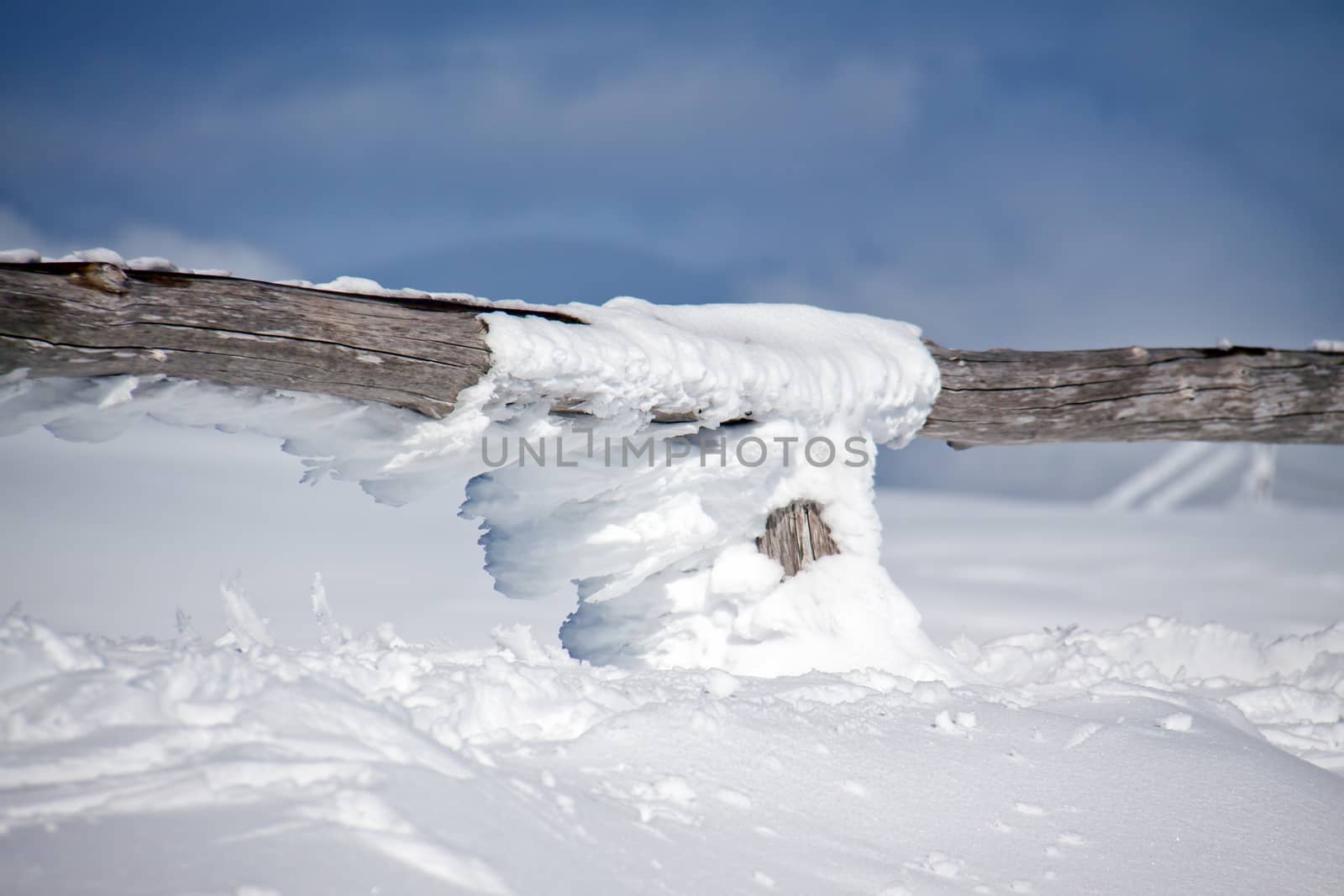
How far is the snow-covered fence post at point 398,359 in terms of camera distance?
2.54m

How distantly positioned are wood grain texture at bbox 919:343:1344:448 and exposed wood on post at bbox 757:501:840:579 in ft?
2.71

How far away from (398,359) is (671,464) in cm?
117

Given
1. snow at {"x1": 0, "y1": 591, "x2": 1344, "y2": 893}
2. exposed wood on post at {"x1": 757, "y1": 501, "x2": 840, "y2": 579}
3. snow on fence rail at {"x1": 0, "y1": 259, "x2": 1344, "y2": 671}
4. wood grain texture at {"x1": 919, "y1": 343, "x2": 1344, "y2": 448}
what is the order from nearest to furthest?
snow at {"x1": 0, "y1": 591, "x2": 1344, "y2": 893} → snow on fence rail at {"x1": 0, "y1": 259, "x2": 1344, "y2": 671} → exposed wood on post at {"x1": 757, "y1": 501, "x2": 840, "y2": 579} → wood grain texture at {"x1": 919, "y1": 343, "x2": 1344, "y2": 448}

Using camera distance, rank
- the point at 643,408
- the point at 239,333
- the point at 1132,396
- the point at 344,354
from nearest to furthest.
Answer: the point at 239,333, the point at 344,354, the point at 643,408, the point at 1132,396

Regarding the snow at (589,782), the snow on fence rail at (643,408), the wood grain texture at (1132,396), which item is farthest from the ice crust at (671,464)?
the snow at (589,782)

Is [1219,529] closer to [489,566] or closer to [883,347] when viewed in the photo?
[883,347]

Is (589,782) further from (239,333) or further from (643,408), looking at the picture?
(239,333)

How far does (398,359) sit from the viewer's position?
2.97 metres

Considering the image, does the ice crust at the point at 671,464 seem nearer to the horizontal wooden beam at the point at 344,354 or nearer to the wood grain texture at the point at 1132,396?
the horizontal wooden beam at the point at 344,354

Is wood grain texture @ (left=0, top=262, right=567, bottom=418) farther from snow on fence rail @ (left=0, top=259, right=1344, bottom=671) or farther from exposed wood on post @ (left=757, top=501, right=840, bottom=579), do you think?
exposed wood on post @ (left=757, top=501, right=840, bottom=579)

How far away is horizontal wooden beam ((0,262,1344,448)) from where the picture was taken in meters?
2.53

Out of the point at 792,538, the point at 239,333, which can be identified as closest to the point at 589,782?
the point at 239,333

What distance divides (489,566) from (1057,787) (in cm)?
226

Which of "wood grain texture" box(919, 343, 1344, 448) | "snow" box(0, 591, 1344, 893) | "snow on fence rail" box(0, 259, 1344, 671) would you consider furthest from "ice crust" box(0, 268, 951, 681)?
"snow" box(0, 591, 1344, 893)
